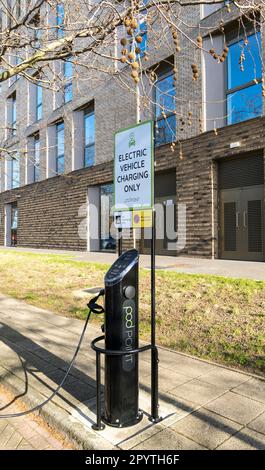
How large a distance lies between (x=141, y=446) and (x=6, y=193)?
94.3 ft

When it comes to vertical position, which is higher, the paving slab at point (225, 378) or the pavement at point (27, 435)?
the paving slab at point (225, 378)

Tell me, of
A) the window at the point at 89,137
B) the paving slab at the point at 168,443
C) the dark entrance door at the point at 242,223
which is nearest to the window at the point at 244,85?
the dark entrance door at the point at 242,223

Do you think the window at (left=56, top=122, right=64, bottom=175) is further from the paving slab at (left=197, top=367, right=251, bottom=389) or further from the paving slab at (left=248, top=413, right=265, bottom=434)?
the paving slab at (left=248, top=413, right=265, bottom=434)

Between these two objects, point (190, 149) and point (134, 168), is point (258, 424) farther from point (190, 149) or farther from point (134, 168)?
point (190, 149)

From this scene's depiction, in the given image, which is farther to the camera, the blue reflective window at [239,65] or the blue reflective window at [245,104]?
the blue reflective window at [239,65]

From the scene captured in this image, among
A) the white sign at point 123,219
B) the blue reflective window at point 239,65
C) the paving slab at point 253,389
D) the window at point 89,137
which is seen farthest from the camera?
the window at point 89,137

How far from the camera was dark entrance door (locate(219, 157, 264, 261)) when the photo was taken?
11.5 m

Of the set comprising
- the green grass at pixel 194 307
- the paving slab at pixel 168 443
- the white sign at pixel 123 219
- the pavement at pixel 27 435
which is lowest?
the pavement at pixel 27 435

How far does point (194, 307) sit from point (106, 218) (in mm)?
12973

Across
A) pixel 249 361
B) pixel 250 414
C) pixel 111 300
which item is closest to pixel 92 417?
pixel 111 300

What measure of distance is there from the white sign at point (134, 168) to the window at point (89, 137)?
16467 mm

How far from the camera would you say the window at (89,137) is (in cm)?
1927

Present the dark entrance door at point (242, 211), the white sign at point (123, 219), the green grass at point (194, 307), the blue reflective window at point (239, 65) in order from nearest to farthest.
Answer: the white sign at point (123, 219), the green grass at point (194, 307), the blue reflective window at point (239, 65), the dark entrance door at point (242, 211)

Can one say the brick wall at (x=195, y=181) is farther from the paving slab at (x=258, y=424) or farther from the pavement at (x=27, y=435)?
the pavement at (x=27, y=435)
